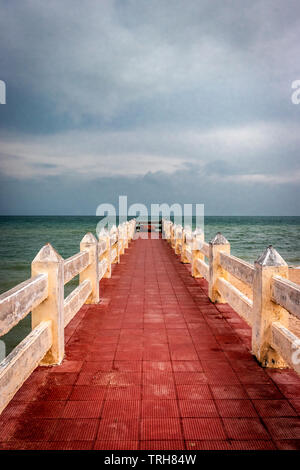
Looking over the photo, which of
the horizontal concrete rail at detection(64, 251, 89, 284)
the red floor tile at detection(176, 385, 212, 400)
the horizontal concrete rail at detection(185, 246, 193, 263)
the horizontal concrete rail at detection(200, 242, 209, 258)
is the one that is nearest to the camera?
the red floor tile at detection(176, 385, 212, 400)

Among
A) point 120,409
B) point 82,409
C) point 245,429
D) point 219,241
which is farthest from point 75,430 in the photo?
point 219,241

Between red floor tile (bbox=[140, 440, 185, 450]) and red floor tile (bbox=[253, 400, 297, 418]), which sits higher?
red floor tile (bbox=[140, 440, 185, 450])

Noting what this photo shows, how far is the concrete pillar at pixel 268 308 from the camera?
133 inches

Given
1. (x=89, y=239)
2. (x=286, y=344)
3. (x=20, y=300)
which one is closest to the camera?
(x=20, y=300)

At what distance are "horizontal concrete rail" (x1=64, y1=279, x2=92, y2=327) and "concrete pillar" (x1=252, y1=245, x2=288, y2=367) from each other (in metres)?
2.27

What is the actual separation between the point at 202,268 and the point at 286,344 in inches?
166

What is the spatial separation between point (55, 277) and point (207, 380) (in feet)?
6.12

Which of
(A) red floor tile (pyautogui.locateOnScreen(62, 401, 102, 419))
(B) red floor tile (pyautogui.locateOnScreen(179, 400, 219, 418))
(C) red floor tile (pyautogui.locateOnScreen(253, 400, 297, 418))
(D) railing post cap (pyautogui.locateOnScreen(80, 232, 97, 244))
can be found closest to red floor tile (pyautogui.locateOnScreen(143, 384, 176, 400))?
(B) red floor tile (pyautogui.locateOnScreen(179, 400, 219, 418))

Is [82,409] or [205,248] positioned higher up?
[205,248]

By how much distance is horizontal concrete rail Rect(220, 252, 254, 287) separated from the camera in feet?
13.0

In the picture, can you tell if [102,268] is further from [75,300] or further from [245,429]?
[245,429]

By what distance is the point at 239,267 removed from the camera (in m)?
4.42

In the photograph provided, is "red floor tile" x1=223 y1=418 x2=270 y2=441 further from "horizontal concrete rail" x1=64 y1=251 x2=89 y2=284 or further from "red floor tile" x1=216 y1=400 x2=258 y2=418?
"horizontal concrete rail" x1=64 y1=251 x2=89 y2=284

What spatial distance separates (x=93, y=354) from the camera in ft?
12.4
